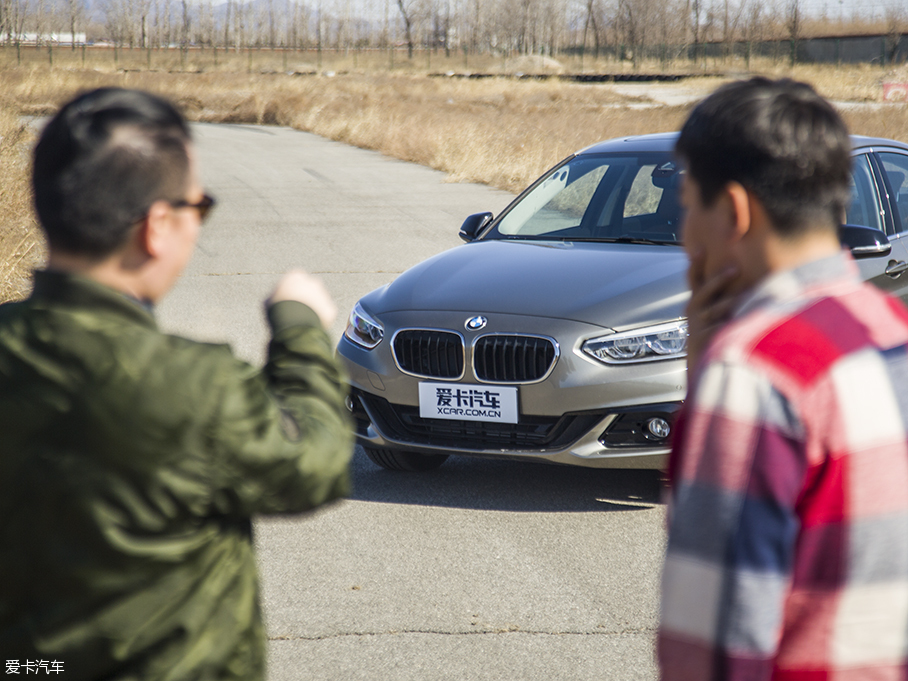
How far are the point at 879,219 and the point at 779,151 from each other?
5179mm

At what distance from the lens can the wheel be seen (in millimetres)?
5332

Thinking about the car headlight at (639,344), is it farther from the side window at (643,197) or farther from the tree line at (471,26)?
the tree line at (471,26)

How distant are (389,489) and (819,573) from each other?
158 inches

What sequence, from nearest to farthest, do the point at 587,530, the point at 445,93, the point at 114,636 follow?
the point at 114,636
the point at 587,530
the point at 445,93

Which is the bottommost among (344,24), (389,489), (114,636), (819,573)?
(389,489)

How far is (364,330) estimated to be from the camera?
17.3 ft

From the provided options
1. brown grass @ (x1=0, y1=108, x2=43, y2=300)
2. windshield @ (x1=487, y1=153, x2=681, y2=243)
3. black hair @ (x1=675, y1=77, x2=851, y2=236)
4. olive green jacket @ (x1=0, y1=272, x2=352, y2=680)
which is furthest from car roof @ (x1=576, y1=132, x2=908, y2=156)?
olive green jacket @ (x1=0, y1=272, x2=352, y2=680)

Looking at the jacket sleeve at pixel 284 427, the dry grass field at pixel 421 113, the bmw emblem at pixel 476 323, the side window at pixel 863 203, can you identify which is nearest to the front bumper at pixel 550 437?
the bmw emblem at pixel 476 323

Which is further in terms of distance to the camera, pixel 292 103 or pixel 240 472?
pixel 292 103

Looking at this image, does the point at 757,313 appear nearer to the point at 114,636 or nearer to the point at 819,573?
the point at 819,573

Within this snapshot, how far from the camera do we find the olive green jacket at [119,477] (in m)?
1.41

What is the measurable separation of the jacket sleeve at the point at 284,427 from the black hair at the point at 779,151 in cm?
68

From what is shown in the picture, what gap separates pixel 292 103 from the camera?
40406 millimetres

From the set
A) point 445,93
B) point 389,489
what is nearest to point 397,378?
point 389,489
